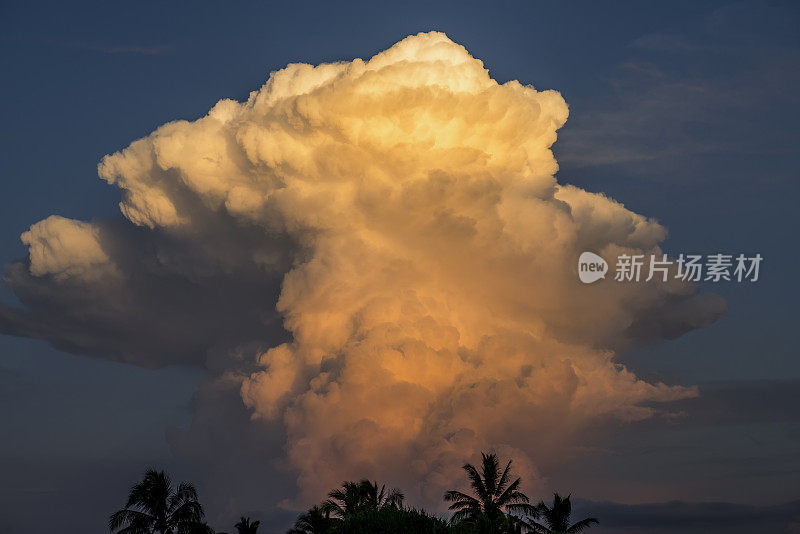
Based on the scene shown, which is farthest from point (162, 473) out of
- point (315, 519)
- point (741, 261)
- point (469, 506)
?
point (741, 261)

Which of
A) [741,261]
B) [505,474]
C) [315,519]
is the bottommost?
[315,519]

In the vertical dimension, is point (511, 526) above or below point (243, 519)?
below

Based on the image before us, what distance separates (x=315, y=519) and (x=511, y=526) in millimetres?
34964

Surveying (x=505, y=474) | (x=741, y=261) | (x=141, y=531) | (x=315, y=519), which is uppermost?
(x=741, y=261)

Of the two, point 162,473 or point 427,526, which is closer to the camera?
point 427,526

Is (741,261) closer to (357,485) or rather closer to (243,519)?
(357,485)

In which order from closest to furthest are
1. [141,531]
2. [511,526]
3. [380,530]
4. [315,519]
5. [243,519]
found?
[511,526], [380,530], [141,531], [315,519], [243,519]

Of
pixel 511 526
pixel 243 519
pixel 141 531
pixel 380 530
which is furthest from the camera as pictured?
pixel 243 519

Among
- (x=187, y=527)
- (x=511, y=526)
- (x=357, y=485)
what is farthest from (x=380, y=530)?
(x=357, y=485)

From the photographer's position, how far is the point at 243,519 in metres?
93.3

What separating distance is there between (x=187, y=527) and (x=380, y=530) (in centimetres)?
1911

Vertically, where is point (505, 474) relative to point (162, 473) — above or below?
above

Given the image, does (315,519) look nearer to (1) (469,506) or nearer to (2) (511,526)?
(1) (469,506)

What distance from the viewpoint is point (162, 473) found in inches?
2847
